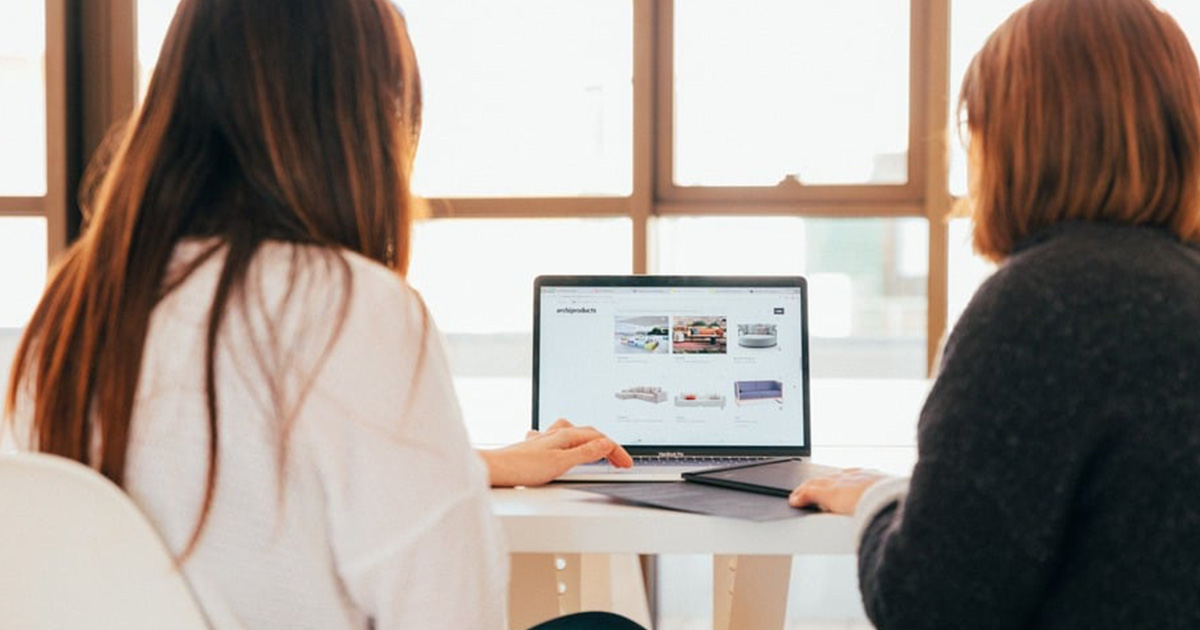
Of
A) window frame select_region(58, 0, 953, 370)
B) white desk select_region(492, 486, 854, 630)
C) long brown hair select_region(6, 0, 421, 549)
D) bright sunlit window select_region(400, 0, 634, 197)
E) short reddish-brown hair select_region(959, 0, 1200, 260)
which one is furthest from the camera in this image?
bright sunlit window select_region(400, 0, 634, 197)

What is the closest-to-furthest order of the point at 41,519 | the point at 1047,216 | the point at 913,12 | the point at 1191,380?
the point at 41,519 < the point at 1191,380 < the point at 1047,216 < the point at 913,12

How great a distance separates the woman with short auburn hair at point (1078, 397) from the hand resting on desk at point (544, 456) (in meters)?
0.58

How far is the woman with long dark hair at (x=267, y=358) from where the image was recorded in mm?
939

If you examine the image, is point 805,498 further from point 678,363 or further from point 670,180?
point 670,180

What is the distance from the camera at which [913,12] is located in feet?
9.45

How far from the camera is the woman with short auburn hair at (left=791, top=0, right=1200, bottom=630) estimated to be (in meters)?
0.99

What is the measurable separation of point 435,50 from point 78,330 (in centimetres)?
208

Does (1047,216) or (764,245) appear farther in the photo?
(764,245)

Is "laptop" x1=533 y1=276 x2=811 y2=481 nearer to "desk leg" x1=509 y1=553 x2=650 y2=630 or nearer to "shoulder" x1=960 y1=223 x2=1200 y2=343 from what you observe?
"desk leg" x1=509 y1=553 x2=650 y2=630

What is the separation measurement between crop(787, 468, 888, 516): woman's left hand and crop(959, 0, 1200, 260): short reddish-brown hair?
0.39 m

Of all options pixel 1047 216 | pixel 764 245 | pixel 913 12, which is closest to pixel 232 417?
pixel 1047 216

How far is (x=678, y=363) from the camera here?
1904mm

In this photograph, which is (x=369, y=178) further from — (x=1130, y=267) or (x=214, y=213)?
(x=1130, y=267)

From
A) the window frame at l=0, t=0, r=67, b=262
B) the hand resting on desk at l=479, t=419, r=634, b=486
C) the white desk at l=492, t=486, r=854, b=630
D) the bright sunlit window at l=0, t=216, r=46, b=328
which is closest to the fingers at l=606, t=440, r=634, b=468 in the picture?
the hand resting on desk at l=479, t=419, r=634, b=486
